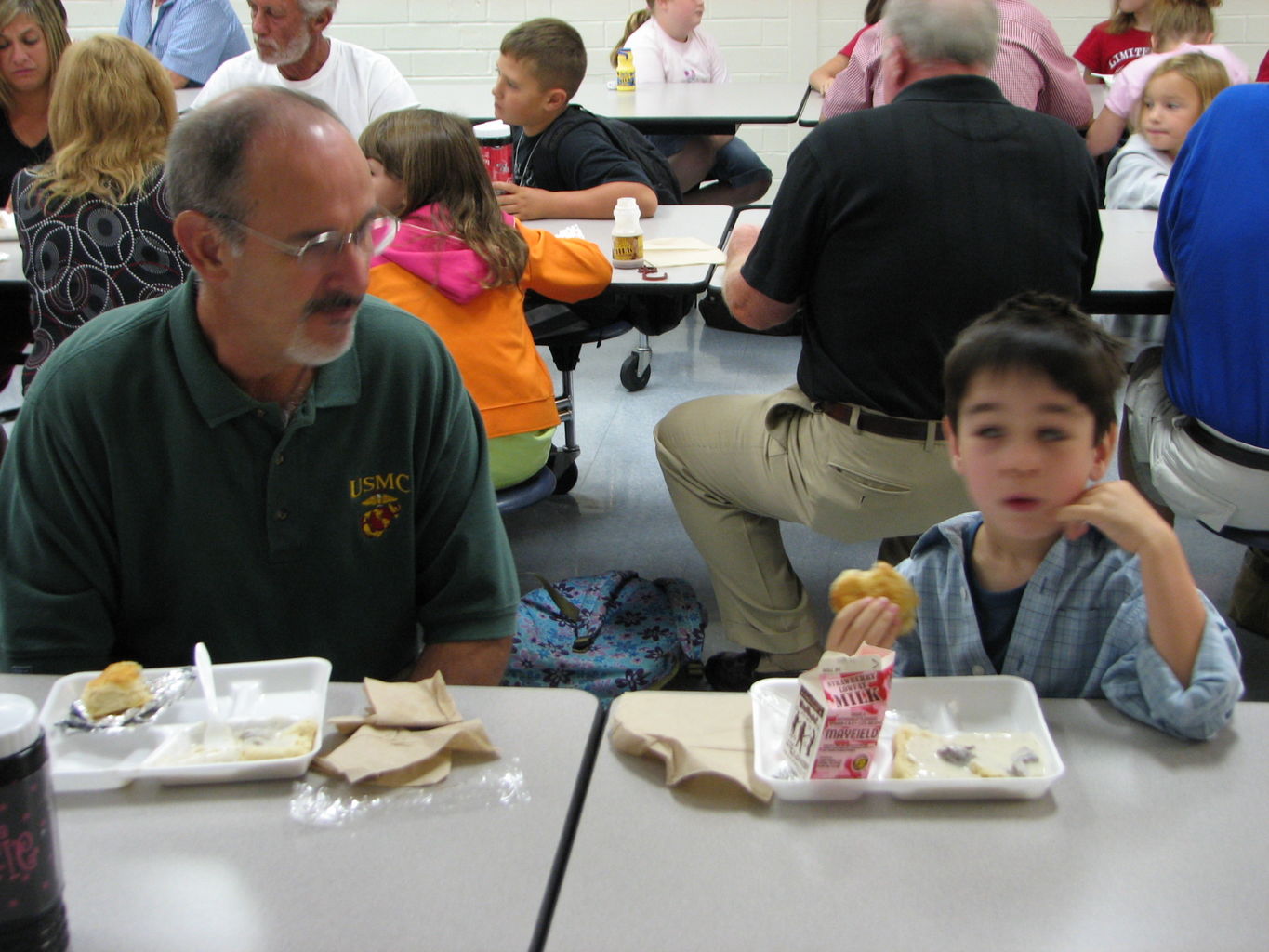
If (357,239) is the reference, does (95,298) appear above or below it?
below

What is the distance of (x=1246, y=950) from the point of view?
98 cm

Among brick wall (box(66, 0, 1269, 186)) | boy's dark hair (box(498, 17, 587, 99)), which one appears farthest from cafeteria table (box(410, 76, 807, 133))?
boy's dark hair (box(498, 17, 587, 99))

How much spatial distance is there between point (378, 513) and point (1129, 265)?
2040mm

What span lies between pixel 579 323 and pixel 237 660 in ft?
5.78

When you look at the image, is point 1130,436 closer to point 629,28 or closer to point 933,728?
point 933,728

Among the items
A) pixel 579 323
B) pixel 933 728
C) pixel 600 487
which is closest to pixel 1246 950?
pixel 933 728

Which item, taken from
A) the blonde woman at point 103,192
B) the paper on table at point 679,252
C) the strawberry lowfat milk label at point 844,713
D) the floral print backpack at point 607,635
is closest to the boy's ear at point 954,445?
the strawberry lowfat milk label at point 844,713

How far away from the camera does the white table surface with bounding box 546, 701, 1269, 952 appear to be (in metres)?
1.00

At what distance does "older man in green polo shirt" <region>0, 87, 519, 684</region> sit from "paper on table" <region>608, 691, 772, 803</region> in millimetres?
431

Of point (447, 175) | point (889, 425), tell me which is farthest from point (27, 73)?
point (889, 425)

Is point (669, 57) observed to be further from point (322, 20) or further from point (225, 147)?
point (225, 147)

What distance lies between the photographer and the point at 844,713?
1.14 meters

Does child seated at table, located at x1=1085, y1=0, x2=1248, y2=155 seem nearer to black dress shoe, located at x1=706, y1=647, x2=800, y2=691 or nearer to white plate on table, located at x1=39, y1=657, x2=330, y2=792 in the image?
black dress shoe, located at x1=706, y1=647, x2=800, y2=691

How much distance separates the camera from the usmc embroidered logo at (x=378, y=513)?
1605mm
